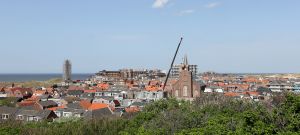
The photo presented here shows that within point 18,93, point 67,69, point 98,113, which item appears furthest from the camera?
point 67,69

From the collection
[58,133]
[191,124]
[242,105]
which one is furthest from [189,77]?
[191,124]

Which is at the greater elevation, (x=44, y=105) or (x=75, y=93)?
(x=75, y=93)

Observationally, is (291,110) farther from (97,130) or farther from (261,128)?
(97,130)

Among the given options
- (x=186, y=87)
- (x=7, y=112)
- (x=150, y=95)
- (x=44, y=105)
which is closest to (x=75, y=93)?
(x=150, y=95)

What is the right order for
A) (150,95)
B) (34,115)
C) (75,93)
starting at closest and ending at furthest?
(34,115)
(150,95)
(75,93)

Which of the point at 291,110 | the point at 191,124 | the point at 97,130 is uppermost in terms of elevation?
the point at 291,110

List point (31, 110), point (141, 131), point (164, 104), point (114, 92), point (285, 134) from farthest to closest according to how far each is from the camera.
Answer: point (114, 92), point (31, 110), point (164, 104), point (141, 131), point (285, 134)

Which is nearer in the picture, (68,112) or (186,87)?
(68,112)

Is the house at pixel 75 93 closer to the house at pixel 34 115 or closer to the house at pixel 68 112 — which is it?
the house at pixel 68 112

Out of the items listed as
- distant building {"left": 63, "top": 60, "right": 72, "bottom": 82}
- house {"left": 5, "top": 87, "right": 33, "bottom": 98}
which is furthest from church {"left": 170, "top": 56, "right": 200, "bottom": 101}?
distant building {"left": 63, "top": 60, "right": 72, "bottom": 82}

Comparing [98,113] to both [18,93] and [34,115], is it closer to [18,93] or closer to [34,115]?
[34,115]

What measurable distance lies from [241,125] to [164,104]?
27.0 m

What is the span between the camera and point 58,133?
39750 mm

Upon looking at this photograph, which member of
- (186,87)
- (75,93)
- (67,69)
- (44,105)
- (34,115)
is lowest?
(34,115)
